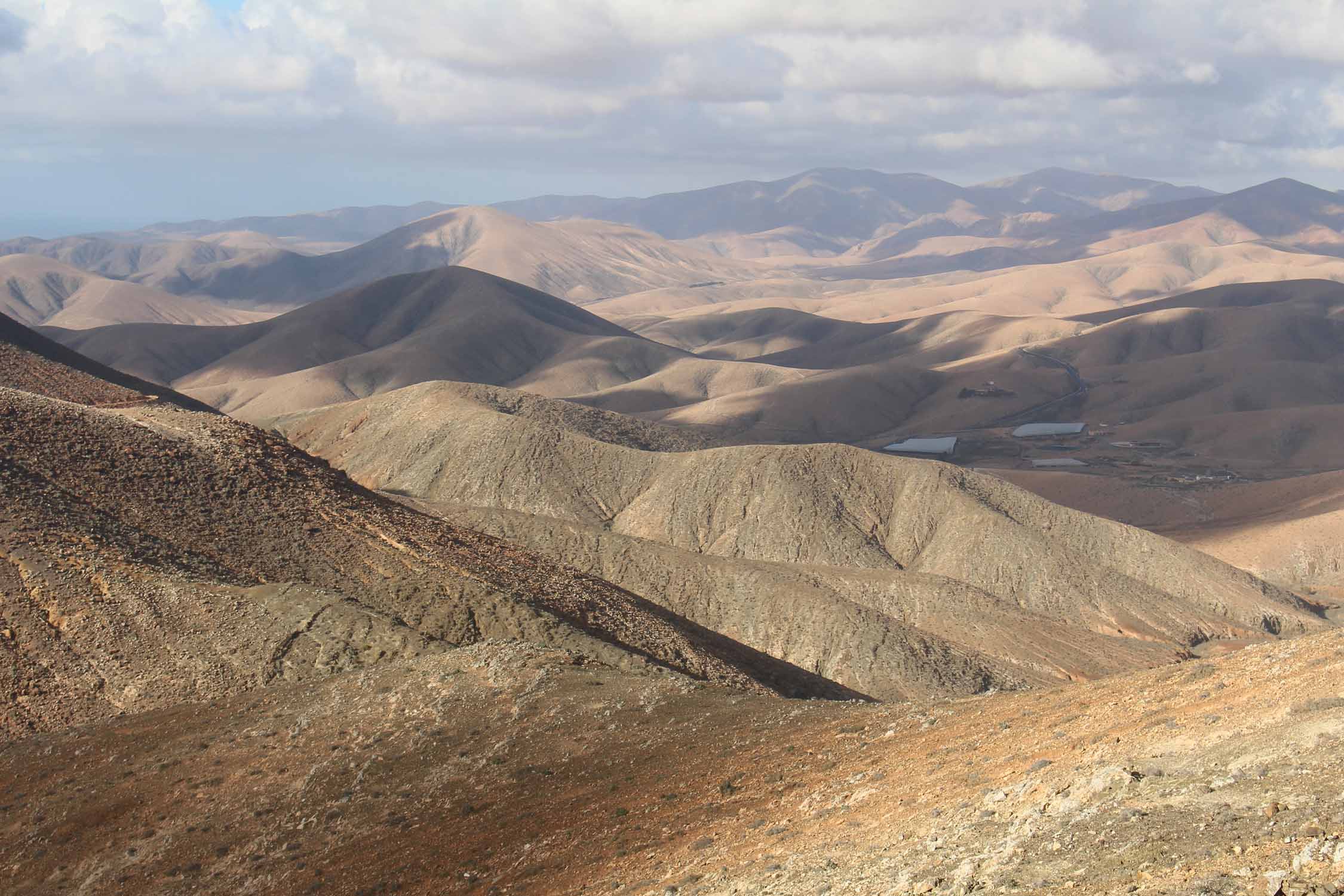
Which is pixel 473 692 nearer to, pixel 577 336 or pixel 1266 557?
pixel 1266 557

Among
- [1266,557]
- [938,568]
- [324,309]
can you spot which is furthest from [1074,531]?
[324,309]

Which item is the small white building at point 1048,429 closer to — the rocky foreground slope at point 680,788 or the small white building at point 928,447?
the small white building at point 928,447

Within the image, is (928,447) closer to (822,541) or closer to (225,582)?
(822,541)

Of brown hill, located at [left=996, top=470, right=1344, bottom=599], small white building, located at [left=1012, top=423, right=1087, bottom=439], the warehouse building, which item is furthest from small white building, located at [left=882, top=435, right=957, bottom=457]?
brown hill, located at [left=996, top=470, right=1344, bottom=599]

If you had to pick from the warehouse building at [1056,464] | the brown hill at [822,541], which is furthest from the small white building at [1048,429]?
the brown hill at [822,541]

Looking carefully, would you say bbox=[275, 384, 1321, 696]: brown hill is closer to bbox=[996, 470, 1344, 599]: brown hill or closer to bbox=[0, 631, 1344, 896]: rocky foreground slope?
bbox=[996, 470, 1344, 599]: brown hill

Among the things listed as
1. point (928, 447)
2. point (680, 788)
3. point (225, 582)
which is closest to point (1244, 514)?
point (928, 447)

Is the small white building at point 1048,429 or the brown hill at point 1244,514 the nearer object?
the brown hill at point 1244,514
